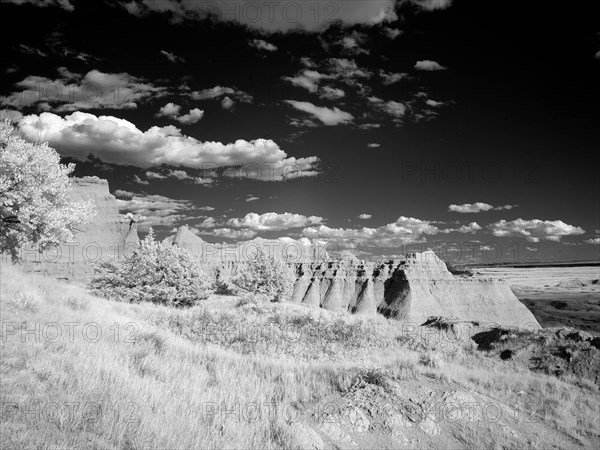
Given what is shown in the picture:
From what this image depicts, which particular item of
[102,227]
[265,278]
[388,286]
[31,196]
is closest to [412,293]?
[388,286]

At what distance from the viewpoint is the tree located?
1327 cm

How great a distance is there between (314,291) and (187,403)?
75.9 m

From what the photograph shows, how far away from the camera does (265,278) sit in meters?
48.2

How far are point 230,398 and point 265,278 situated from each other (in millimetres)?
40531

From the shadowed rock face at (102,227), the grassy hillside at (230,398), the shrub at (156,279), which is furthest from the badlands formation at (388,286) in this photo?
the grassy hillside at (230,398)

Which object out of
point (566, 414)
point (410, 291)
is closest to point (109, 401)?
point (566, 414)

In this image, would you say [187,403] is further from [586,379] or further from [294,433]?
[586,379]

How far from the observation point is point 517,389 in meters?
11.1

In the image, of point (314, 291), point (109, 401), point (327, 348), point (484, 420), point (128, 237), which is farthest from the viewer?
point (128, 237)

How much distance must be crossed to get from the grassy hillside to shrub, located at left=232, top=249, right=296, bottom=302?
32.9 meters

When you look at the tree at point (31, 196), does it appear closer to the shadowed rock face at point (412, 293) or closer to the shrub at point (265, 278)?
the shrub at point (265, 278)

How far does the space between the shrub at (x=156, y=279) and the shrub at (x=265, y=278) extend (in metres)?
12.3

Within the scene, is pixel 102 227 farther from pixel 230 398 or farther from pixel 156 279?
pixel 230 398

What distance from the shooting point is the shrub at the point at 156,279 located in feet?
105
